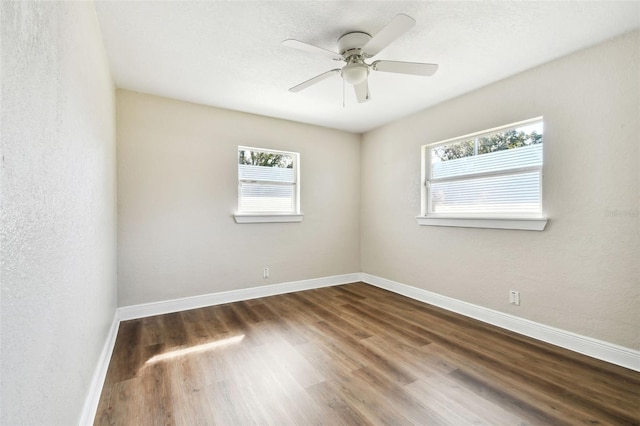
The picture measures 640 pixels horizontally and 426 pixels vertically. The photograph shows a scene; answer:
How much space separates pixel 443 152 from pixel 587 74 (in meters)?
1.42

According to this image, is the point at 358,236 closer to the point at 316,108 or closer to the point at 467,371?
the point at 316,108

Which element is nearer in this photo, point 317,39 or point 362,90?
point 317,39

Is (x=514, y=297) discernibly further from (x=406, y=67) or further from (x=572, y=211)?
(x=406, y=67)

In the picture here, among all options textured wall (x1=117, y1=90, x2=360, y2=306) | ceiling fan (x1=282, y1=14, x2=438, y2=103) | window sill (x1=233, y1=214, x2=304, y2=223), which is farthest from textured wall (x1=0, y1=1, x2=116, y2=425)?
window sill (x1=233, y1=214, x2=304, y2=223)

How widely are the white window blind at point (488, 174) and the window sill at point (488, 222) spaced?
8 centimetres

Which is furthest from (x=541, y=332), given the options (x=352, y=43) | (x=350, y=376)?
(x=352, y=43)

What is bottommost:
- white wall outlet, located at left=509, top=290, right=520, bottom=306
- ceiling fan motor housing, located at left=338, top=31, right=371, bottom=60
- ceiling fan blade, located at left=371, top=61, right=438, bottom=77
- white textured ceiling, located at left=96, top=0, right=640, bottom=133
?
white wall outlet, located at left=509, top=290, right=520, bottom=306


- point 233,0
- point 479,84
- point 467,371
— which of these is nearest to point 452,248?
point 467,371

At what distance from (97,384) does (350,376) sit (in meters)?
1.61

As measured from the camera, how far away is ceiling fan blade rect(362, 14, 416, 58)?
1599 millimetres

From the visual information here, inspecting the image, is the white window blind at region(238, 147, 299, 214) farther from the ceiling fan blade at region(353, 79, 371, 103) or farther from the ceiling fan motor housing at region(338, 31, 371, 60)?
the ceiling fan motor housing at region(338, 31, 371, 60)

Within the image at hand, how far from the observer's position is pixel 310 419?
1.58 metres

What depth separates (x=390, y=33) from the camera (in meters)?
1.75

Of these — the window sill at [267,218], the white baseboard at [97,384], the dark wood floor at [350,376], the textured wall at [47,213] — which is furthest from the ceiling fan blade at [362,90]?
the white baseboard at [97,384]
